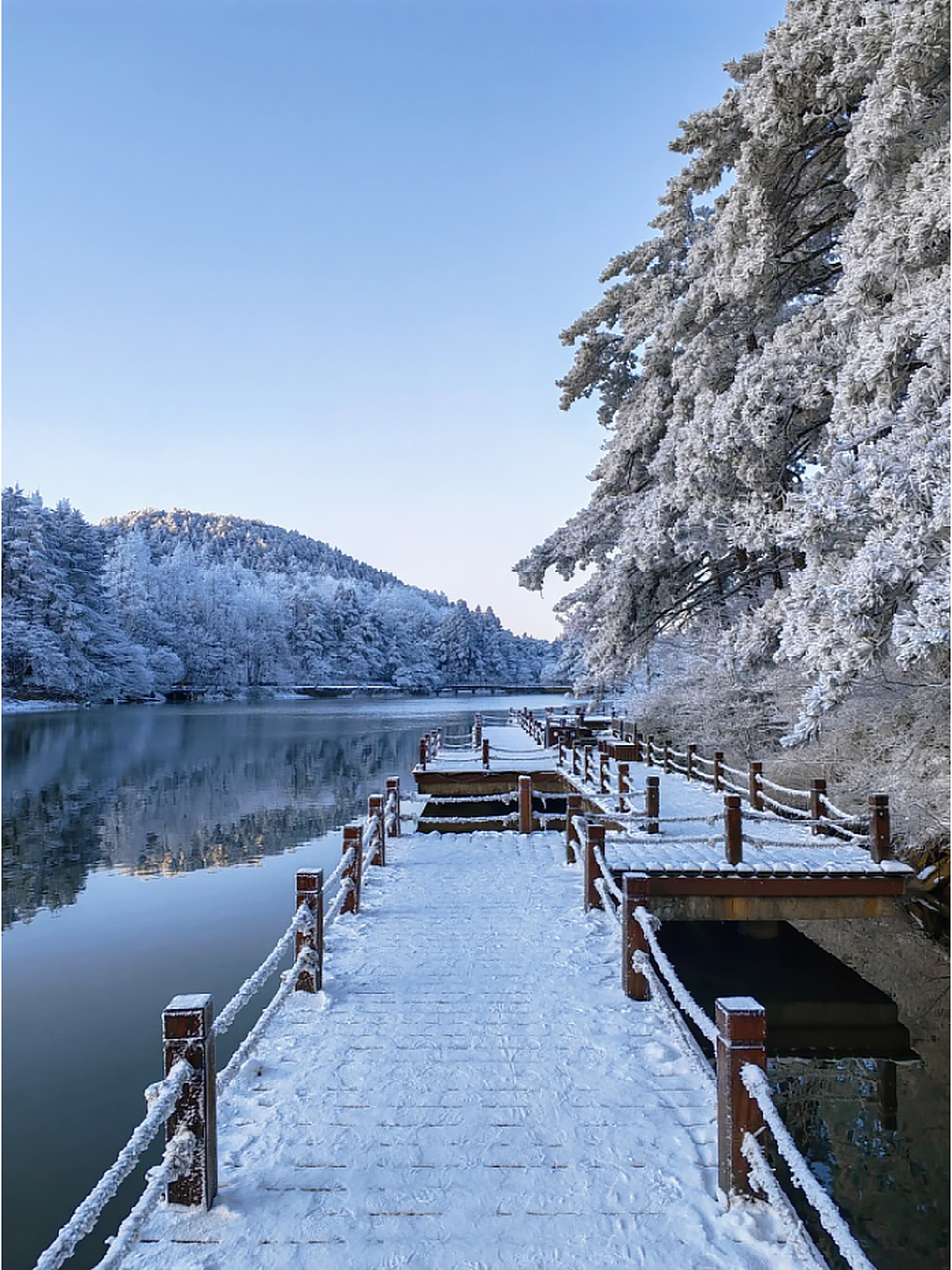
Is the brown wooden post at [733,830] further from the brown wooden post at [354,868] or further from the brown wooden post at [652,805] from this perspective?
the brown wooden post at [354,868]

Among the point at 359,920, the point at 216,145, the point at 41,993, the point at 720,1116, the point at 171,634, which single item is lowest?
the point at 41,993

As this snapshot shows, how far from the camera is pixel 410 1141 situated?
3.81 meters

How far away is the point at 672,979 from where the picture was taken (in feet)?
14.6

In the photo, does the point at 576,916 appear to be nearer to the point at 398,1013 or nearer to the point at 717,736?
the point at 398,1013

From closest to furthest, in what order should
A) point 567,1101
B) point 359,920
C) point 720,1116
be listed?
point 720,1116 → point 567,1101 → point 359,920

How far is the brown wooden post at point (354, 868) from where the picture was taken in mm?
7672

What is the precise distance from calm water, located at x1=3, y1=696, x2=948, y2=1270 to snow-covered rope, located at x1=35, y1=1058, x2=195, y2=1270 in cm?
373

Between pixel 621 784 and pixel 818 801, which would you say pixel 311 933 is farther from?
pixel 621 784

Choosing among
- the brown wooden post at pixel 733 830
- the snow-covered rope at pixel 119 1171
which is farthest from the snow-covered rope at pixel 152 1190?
the brown wooden post at pixel 733 830

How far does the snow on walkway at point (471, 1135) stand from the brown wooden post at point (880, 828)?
4.18m

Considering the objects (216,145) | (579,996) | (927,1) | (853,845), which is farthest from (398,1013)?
(216,145)

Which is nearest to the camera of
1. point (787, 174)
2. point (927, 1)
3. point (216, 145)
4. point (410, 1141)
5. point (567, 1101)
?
point (410, 1141)

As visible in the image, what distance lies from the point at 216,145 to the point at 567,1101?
2256 centimetres

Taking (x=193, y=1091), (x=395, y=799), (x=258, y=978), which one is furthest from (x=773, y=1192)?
(x=395, y=799)
